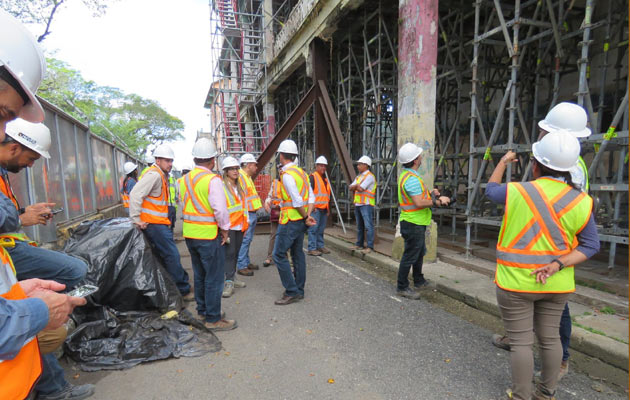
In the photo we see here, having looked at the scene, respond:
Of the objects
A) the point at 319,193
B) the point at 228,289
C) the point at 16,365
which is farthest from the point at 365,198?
the point at 16,365

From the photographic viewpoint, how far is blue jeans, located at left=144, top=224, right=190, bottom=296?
427 centimetres

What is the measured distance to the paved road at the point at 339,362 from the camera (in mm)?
2600

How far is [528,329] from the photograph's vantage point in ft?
7.32

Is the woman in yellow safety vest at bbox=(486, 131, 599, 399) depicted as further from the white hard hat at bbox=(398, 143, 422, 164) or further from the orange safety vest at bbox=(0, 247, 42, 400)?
the orange safety vest at bbox=(0, 247, 42, 400)

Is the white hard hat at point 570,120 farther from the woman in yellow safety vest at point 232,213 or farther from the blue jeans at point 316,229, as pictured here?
the blue jeans at point 316,229

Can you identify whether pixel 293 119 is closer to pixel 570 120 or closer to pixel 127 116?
pixel 570 120

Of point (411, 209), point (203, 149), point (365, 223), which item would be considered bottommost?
point (365, 223)

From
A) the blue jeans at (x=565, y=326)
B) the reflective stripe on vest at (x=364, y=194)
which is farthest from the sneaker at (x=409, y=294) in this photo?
the reflective stripe on vest at (x=364, y=194)

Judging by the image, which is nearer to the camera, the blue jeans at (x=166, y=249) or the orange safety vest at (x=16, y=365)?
the orange safety vest at (x=16, y=365)

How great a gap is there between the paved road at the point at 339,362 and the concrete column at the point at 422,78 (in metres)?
2.36

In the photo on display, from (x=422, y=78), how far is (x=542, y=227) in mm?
4178

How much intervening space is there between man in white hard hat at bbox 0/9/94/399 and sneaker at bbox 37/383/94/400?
1.48m

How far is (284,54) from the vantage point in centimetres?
1112

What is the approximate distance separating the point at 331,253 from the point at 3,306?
6.15 metres
